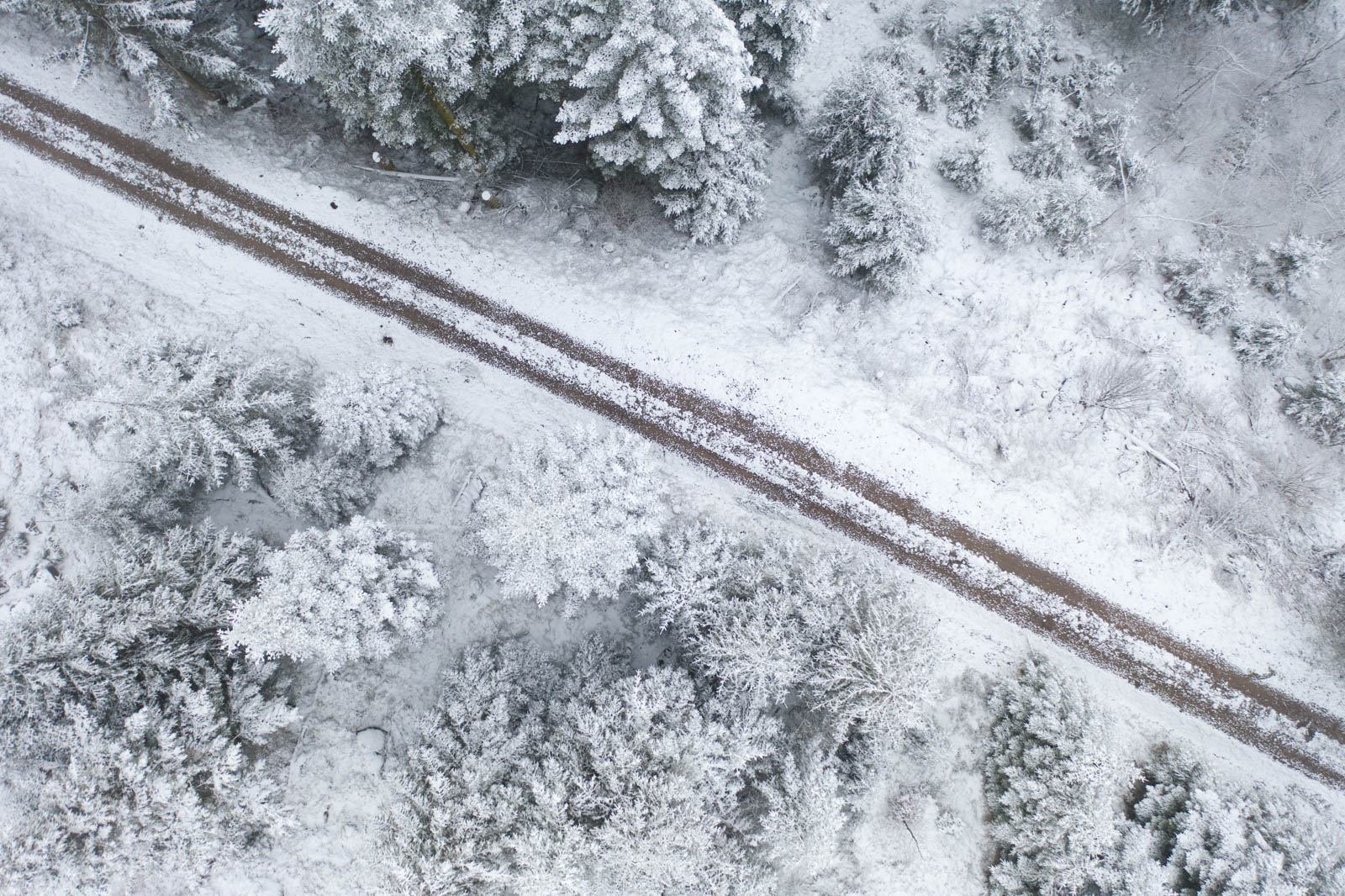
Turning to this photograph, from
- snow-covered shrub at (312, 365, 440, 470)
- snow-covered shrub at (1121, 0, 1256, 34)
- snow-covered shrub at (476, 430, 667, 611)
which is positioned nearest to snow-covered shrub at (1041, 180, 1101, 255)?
snow-covered shrub at (1121, 0, 1256, 34)

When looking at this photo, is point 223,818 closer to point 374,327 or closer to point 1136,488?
point 374,327

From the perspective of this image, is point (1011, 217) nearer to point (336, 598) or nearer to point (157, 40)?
point (336, 598)

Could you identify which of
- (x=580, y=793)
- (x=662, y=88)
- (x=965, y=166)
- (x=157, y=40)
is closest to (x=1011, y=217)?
(x=965, y=166)

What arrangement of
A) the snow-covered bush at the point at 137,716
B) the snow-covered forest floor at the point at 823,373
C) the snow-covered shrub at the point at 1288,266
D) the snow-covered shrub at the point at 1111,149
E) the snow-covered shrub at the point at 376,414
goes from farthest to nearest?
the snow-covered shrub at the point at 1111,149
the snow-covered shrub at the point at 1288,266
the snow-covered forest floor at the point at 823,373
the snow-covered shrub at the point at 376,414
the snow-covered bush at the point at 137,716

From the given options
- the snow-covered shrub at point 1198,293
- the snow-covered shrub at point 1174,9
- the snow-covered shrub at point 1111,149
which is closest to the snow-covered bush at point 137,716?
the snow-covered shrub at point 1111,149

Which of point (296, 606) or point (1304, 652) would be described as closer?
point (296, 606)

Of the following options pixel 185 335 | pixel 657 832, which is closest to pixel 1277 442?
pixel 657 832

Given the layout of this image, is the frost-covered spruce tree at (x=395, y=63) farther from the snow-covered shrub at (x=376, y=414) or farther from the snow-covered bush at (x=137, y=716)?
the snow-covered bush at (x=137, y=716)
